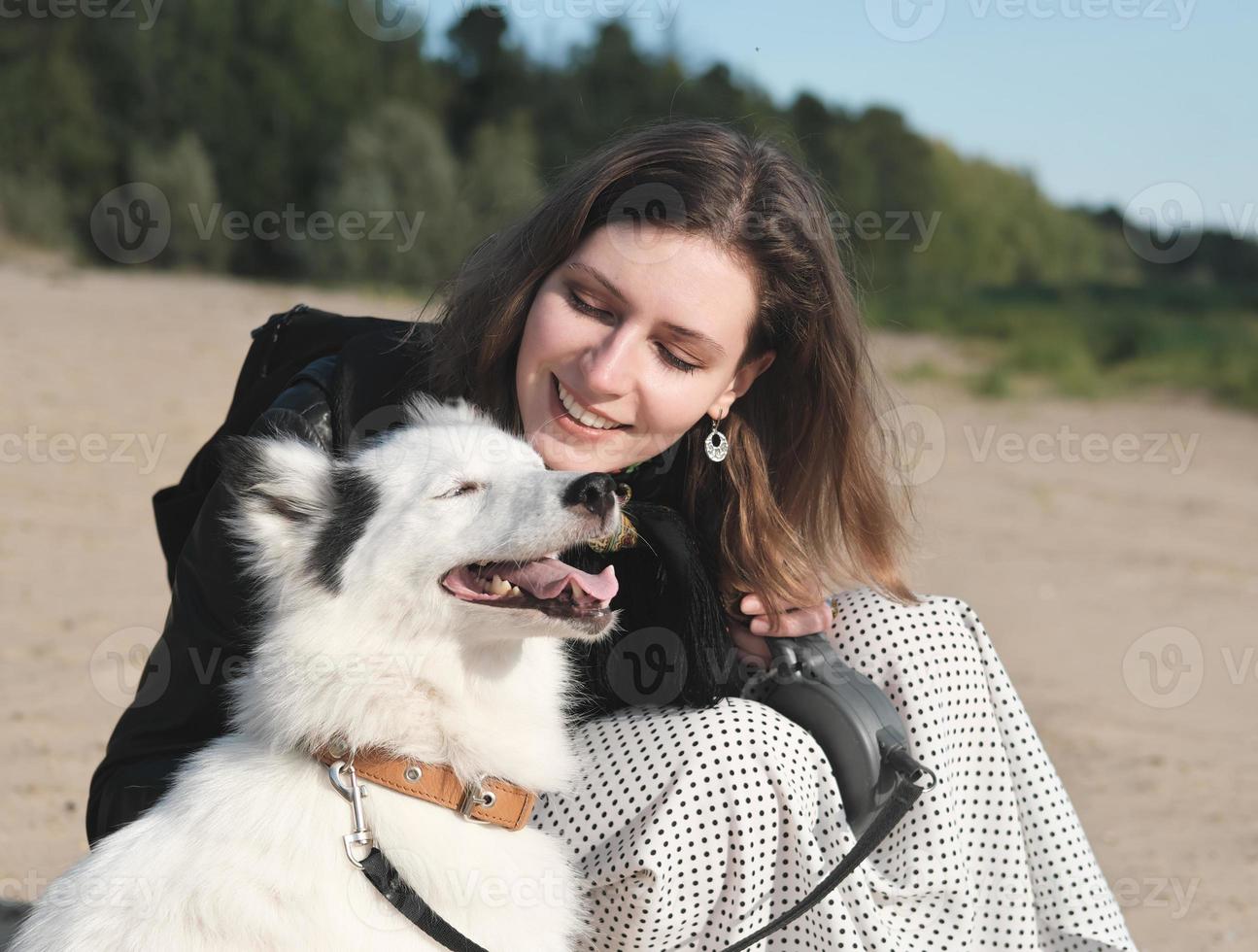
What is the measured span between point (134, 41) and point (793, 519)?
79.9 feet

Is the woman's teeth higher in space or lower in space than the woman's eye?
lower

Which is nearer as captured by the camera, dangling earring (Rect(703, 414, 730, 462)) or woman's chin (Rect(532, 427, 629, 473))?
woman's chin (Rect(532, 427, 629, 473))

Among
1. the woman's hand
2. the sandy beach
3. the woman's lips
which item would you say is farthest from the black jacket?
the sandy beach

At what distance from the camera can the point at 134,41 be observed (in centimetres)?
2323

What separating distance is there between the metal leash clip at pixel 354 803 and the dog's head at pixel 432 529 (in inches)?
12.2

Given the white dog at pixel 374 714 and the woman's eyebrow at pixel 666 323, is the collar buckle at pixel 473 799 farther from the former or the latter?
the woman's eyebrow at pixel 666 323

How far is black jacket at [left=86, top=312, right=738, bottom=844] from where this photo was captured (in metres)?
2.49

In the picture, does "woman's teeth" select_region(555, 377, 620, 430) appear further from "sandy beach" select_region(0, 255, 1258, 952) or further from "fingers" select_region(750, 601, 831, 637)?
"sandy beach" select_region(0, 255, 1258, 952)

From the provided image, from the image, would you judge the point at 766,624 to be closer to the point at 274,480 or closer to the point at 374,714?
the point at 374,714

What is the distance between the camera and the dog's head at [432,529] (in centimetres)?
220

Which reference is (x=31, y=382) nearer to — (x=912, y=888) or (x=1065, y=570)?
(x=1065, y=570)

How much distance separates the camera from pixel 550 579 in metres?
2.27

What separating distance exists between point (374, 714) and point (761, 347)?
4.58 ft

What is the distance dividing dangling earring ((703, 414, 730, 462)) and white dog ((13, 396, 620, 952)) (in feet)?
2.42
